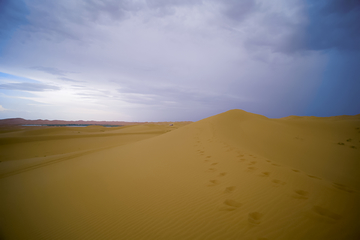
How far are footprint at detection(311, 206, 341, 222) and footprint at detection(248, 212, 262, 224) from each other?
82 cm

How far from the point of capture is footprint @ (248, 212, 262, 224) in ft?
7.12

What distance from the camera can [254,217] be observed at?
2266 mm

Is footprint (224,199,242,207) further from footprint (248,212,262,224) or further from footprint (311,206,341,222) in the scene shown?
footprint (311,206,341,222)

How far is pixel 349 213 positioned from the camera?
2076 millimetres

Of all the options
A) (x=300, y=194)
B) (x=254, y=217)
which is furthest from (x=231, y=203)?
(x=300, y=194)

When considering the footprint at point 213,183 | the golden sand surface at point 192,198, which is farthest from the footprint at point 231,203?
the footprint at point 213,183

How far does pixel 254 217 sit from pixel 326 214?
1.01 m

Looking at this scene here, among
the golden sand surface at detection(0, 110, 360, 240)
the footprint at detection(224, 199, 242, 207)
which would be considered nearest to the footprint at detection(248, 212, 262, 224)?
the golden sand surface at detection(0, 110, 360, 240)

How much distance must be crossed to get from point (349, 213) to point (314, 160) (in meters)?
5.17

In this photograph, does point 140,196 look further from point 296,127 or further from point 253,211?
point 296,127

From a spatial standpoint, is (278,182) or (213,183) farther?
(213,183)

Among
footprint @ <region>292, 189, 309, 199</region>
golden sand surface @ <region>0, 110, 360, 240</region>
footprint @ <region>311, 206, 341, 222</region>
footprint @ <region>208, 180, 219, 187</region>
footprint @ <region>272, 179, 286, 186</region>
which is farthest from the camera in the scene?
footprint @ <region>208, 180, 219, 187</region>

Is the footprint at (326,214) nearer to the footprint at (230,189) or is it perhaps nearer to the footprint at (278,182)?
the footprint at (278,182)

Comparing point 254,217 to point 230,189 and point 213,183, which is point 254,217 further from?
point 213,183
